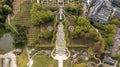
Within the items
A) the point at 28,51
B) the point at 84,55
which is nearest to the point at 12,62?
the point at 28,51

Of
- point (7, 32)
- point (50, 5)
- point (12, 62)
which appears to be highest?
point (50, 5)

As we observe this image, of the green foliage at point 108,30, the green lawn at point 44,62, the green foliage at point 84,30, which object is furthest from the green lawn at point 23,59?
the green foliage at point 108,30

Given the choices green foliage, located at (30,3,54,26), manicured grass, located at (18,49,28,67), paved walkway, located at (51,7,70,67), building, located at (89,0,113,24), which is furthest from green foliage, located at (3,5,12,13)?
building, located at (89,0,113,24)

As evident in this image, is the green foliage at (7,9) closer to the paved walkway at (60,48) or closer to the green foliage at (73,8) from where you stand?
the paved walkway at (60,48)

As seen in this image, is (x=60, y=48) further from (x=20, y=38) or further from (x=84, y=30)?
(x=20, y=38)

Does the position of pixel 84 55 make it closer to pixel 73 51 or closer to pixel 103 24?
pixel 73 51

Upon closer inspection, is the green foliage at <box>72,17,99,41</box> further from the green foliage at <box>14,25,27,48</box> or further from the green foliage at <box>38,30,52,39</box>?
the green foliage at <box>14,25,27,48</box>

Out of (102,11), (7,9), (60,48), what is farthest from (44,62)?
(102,11)
